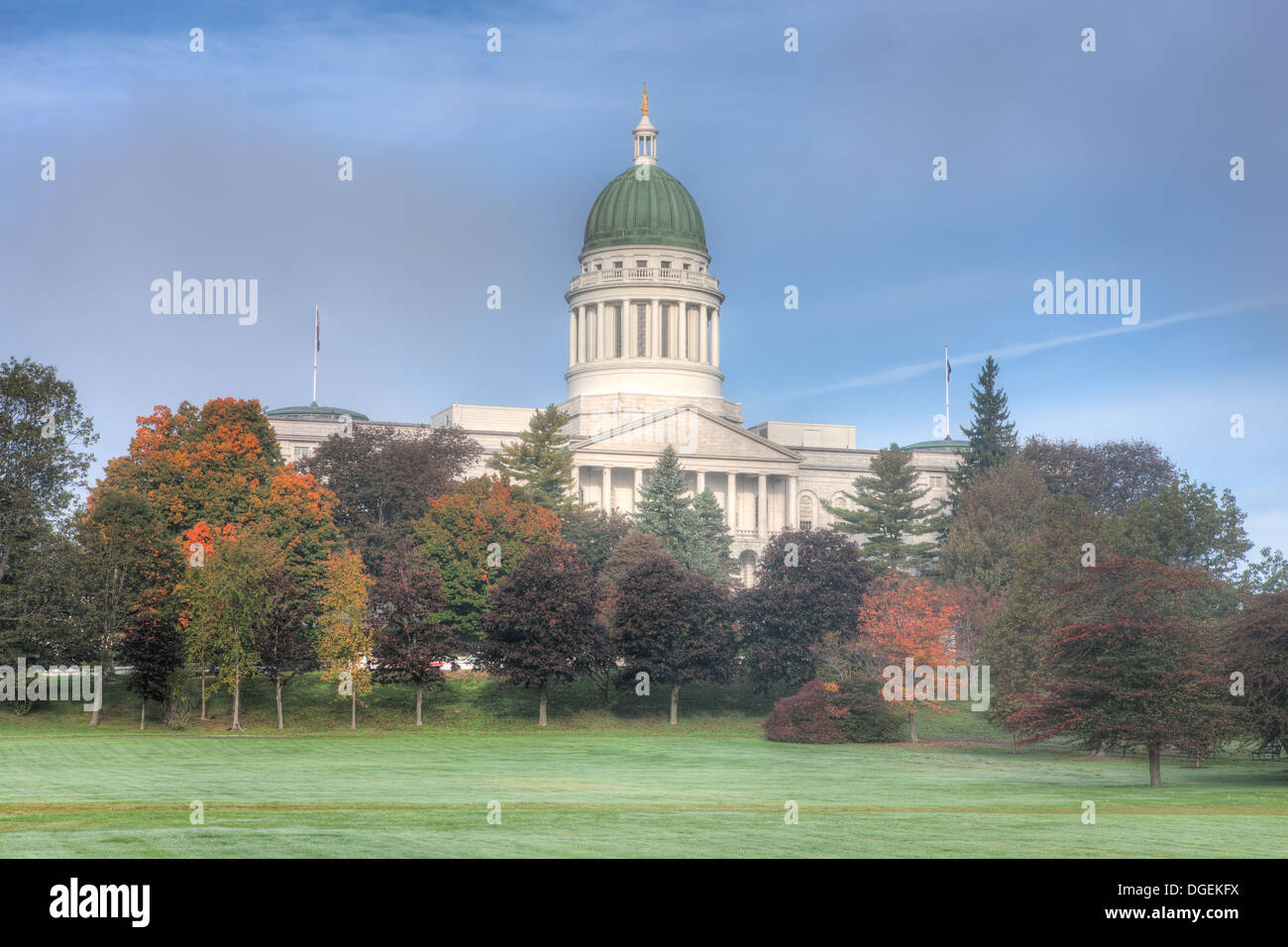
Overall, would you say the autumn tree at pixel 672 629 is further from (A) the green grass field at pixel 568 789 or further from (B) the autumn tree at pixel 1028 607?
(B) the autumn tree at pixel 1028 607

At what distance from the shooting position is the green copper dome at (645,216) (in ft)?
427

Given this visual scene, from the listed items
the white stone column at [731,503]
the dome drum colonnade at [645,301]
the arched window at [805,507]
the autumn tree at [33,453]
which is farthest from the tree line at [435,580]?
the dome drum colonnade at [645,301]

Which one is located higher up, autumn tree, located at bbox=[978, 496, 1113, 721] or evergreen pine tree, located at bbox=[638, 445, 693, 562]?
evergreen pine tree, located at bbox=[638, 445, 693, 562]

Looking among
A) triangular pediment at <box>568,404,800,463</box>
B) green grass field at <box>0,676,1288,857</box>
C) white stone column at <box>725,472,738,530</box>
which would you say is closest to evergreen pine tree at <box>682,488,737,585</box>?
white stone column at <box>725,472,738,530</box>

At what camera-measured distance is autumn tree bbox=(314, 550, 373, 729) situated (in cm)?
6084

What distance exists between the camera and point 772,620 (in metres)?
66.4

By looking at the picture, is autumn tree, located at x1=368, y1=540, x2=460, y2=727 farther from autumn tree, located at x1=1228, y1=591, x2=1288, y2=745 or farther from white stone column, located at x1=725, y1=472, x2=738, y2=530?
white stone column, located at x1=725, y1=472, x2=738, y2=530

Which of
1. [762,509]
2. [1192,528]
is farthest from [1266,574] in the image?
[762,509]

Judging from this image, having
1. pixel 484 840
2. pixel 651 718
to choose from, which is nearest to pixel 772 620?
pixel 651 718

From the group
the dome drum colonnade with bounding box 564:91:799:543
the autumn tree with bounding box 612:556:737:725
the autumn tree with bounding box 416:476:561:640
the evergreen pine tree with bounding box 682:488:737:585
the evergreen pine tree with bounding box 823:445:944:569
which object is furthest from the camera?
the dome drum colonnade with bounding box 564:91:799:543

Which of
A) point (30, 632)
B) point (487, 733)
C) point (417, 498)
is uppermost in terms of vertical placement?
point (417, 498)

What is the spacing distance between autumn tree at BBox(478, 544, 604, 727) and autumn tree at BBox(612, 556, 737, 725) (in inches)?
60.7
